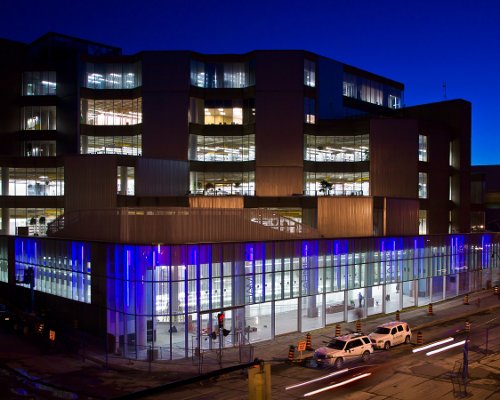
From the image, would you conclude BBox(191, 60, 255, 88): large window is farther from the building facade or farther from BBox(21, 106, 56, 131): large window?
BBox(21, 106, 56, 131): large window

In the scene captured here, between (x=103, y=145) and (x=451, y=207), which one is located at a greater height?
(x=103, y=145)

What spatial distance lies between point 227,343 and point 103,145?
38.2 meters

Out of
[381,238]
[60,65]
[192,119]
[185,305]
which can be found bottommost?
[185,305]

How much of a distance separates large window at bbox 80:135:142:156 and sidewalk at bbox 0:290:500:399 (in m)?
31.5

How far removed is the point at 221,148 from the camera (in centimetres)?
6350

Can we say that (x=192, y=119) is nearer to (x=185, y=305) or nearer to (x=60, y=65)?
(x=60, y=65)

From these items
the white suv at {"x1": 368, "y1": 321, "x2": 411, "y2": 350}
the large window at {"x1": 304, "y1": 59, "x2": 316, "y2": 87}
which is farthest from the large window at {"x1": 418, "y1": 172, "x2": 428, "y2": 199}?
the white suv at {"x1": 368, "y1": 321, "x2": 411, "y2": 350}

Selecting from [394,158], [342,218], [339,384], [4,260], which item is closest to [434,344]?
[339,384]

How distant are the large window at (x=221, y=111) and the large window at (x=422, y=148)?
20046mm

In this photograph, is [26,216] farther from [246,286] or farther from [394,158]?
[394,158]

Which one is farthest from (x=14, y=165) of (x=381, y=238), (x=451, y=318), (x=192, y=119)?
(x=451, y=318)

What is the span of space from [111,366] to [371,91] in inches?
2287

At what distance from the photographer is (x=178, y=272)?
31.7 m

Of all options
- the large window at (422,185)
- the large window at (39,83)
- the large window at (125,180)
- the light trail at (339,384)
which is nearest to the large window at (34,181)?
the large window at (125,180)
